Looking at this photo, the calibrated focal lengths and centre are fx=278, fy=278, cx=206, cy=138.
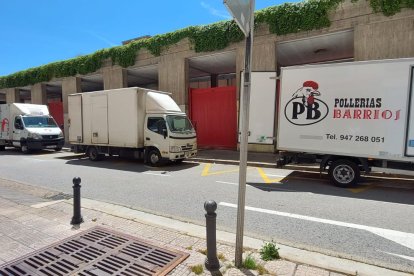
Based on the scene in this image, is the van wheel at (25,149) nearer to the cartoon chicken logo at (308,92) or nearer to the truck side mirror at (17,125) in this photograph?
the truck side mirror at (17,125)

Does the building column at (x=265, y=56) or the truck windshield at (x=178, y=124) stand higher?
the building column at (x=265, y=56)

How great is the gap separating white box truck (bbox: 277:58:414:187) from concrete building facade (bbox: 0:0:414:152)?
482 cm

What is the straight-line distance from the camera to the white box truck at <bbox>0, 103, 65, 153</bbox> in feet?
54.1

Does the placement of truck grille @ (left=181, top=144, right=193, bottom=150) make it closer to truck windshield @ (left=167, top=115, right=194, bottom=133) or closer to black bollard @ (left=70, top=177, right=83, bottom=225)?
truck windshield @ (left=167, top=115, right=194, bottom=133)

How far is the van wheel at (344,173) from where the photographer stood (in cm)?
784

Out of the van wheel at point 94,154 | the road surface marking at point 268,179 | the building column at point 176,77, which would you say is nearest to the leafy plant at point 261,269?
the road surface marking at point 268,179

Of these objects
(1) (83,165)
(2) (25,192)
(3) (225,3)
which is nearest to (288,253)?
(3) (225,3)

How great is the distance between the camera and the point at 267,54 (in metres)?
13.8

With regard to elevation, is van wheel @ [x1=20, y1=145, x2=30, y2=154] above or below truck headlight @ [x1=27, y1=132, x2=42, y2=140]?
below

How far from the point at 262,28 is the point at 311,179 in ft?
27.6

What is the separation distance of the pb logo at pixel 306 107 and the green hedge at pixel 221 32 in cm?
582

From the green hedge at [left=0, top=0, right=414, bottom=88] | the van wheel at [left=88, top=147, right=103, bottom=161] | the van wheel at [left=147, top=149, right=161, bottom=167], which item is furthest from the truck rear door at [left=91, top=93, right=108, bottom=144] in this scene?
the green hedge at [left=0, top=0, right=414, bottom=88]

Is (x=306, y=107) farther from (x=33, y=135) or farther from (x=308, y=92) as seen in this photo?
Answer: (x=33, y=135)

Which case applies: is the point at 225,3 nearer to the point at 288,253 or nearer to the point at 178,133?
the point at 288,253
